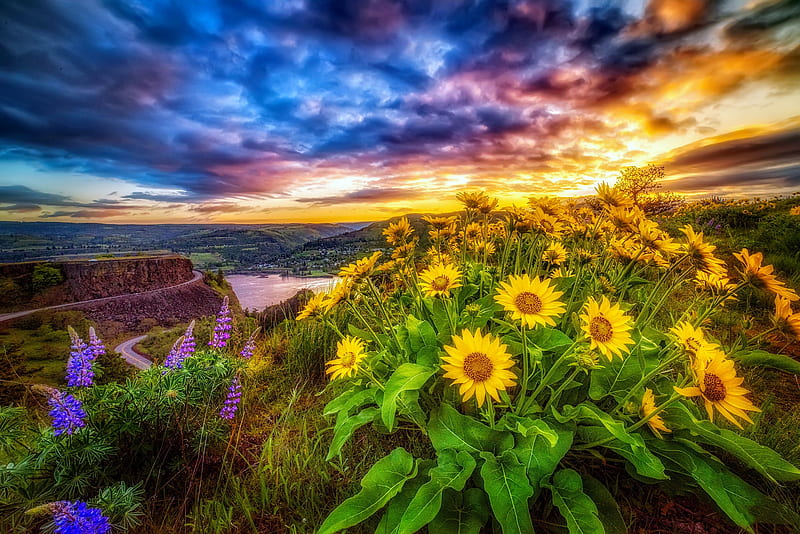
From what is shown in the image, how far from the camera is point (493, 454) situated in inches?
64.3

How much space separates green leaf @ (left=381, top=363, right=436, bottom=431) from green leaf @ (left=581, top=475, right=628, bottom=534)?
1015 mm

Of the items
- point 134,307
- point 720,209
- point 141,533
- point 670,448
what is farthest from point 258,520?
point 134,307

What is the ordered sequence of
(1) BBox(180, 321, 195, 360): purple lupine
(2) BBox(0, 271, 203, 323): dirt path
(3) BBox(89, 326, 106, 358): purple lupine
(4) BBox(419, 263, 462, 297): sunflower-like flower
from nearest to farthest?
(4) BBox(419, 263, 462, 297): sunflower-like flower → (3) BBox(89, 326, 106, 358): purple lupine → (1) BBox(180, 321, 195, 360): purple lupine → (2) BBox(0, 271, 203, 323): dirt path

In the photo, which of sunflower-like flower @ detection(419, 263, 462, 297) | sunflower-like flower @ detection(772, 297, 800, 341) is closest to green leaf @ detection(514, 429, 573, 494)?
sunflower-like flower @ detection(419, 263, 462, 297)

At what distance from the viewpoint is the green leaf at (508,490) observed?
4.35 ft

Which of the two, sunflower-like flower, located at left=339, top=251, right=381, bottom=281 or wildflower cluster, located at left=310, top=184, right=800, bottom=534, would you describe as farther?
sunflower-like flower, located at left=339, top=251, right=381, bottom=281

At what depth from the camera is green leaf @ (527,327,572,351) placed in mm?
1782

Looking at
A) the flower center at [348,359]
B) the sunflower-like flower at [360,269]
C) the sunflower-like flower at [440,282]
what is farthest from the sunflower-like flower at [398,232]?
the flower center at [348,359]

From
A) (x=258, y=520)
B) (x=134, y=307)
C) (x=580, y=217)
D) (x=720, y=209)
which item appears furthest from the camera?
(x=134, y=307)

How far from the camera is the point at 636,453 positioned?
4.81 ft

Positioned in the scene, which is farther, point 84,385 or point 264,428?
point 264,428

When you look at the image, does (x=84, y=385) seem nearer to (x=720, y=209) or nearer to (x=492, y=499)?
(x=492, y=499)

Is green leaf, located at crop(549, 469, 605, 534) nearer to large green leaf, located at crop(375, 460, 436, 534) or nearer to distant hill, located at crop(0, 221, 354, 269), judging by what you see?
large green leaf, located at crop(375, 460, 436, 534)

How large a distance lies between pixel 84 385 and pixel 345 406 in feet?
5.45
